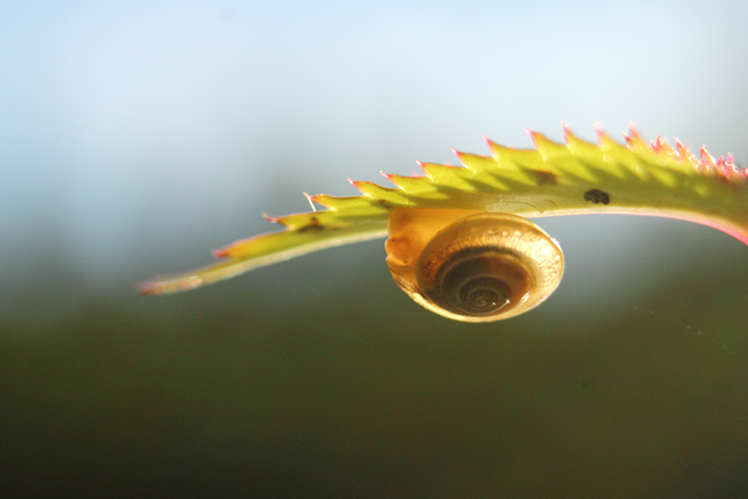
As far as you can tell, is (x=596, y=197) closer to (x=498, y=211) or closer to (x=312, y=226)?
(x=498, y=211)

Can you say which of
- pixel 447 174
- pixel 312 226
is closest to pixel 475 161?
pixel 447 174

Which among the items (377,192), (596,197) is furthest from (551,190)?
(377,192)

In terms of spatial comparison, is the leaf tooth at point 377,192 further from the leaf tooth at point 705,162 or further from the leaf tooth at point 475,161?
the leaf tooth at point 705,162

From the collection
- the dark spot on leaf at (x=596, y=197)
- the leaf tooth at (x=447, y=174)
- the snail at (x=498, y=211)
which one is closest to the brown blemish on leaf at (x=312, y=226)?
the snail at (x=498, y=211)

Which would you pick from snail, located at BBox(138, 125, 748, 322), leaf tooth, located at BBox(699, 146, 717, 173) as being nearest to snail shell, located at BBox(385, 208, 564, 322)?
snail, located at BBox(138, 125, 748, 322)

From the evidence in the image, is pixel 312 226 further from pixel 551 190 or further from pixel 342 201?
pixel 551 190

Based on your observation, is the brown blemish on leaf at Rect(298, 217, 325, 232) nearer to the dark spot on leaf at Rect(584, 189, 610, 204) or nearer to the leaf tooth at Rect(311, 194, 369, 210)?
the leaf tooth at Rect(311, 194, 369, 210)
